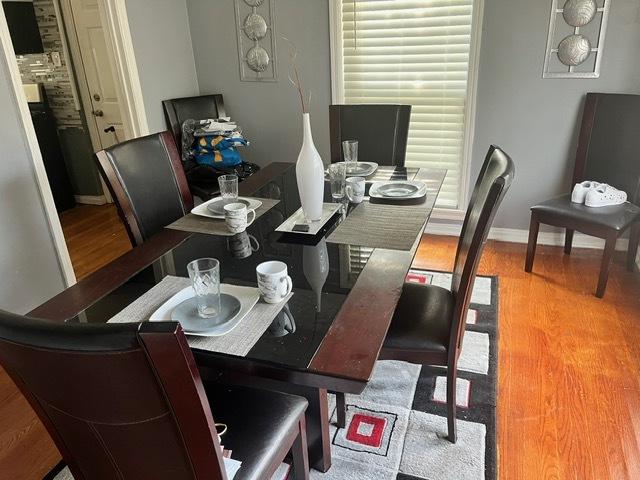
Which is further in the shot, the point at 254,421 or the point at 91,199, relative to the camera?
the point at 91,199

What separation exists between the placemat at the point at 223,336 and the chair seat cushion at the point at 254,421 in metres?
0.25

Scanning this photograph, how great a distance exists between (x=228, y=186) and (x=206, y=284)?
29.0 inches

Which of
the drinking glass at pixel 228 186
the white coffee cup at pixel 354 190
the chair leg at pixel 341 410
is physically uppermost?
the drinking glass at pixel 228 186

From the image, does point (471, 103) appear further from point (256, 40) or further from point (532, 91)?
point (256, 40)

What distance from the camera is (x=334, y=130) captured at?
2.70 meters

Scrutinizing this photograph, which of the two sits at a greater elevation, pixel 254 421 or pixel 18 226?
pixel 18 226

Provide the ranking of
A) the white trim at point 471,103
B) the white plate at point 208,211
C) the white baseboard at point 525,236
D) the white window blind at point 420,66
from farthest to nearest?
the white baseboard at point 525,236
the white window blind at point 420,66
the white trim at point 471,103
the white plate at point 208,211

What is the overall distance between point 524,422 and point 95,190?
3.93 meters

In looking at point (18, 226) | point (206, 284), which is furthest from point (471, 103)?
point (18, 226)

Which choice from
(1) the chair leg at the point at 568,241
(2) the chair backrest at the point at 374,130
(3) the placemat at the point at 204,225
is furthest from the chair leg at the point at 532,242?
(3) the placemat at the point at 204,225

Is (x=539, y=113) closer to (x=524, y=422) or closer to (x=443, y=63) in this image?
(x=443, y=63)

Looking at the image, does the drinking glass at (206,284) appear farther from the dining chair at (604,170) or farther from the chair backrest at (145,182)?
the dining chair at (604,170)

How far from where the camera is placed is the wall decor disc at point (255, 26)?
10.9 feet

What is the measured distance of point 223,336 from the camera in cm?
107
